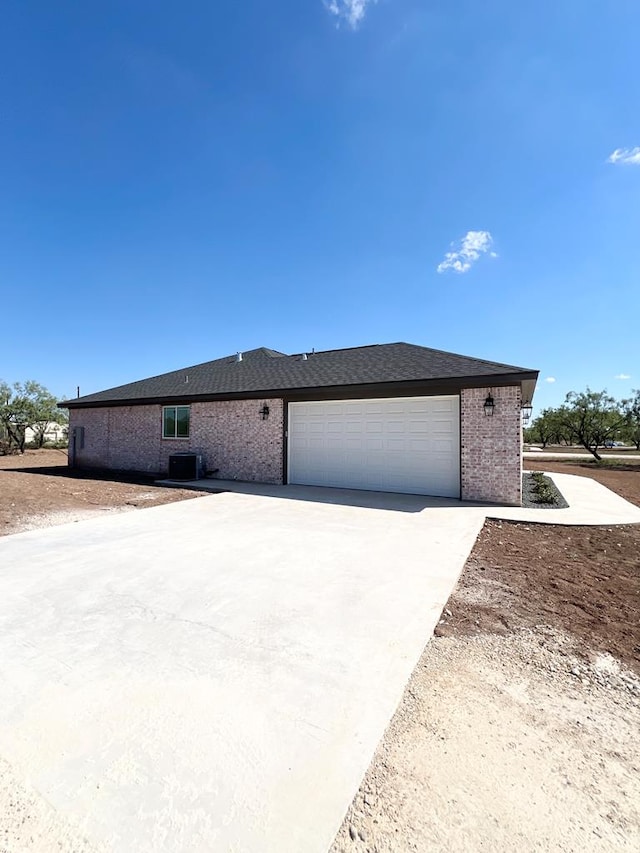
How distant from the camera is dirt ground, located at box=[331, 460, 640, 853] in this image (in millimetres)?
1408

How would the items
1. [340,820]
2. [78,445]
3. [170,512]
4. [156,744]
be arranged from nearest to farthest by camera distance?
[340,820]
[156,744]
[170,512]
[78,445]

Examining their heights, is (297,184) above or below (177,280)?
above

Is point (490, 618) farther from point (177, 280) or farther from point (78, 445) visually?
point (78, 445)

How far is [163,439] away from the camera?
13578 millimetres

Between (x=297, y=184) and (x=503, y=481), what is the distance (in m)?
10.3

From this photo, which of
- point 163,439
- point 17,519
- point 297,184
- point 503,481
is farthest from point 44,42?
point 503,481

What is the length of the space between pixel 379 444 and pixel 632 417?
23828 mm

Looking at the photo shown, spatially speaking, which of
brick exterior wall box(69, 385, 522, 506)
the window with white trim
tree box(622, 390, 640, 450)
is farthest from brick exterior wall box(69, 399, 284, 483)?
tree box(622, 390, 640, 450)

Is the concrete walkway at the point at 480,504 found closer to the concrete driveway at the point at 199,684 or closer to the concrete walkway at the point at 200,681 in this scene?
the concrete walkway at the point at 200,681

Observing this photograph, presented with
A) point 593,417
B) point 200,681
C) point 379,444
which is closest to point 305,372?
point 379,444

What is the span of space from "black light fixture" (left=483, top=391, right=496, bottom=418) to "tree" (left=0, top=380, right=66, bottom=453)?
2532cm

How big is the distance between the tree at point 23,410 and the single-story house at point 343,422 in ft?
42.4

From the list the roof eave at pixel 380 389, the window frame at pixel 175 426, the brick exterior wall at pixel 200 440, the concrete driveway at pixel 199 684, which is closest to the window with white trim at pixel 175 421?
the window frame at pixel 175 426

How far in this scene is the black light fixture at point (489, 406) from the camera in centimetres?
857
